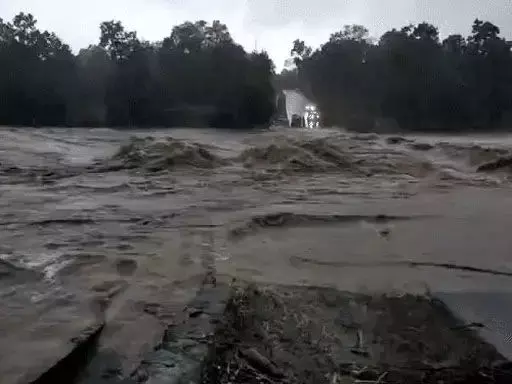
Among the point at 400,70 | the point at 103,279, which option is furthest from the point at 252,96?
the point at 103,279

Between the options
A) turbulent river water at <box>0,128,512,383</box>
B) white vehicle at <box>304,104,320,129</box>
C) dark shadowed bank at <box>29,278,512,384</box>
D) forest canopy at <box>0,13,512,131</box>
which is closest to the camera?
dark shadowed bank at <box>29,278,512,384</box>

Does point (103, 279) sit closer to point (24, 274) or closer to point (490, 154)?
point (24, 274)

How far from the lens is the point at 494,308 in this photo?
2.78 meters

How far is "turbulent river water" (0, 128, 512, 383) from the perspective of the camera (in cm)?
271

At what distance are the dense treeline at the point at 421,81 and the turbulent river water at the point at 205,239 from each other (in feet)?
93.1

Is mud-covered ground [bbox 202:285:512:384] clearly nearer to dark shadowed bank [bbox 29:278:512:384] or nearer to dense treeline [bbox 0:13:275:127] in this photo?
dark shadowed bank [bbox 29:278:512:384]

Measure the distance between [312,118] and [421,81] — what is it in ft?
35.7

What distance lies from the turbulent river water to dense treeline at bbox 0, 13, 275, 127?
92.3 ft

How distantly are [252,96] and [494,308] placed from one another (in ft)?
114

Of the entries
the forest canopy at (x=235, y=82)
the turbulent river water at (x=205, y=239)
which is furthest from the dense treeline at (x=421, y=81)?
the turbulent river water at (x=205, y=239)

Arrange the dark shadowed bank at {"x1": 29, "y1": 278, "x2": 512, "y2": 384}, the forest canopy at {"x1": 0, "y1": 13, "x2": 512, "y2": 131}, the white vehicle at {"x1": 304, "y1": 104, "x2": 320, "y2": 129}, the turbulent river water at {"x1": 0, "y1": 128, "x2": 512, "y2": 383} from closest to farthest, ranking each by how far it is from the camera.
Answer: the dark shadowed bank at {"x1": 29, "y1": 278, "x2": 512, "y2": 384}, the turbulent river water at {"x1": 0, "y1": 128, "x2": 512, "y2": 383}, the forest canopy at {"x1": 0, "y1": 13, "x2": 512, "y2": 131}, the white vehicle at {"x1": 304, "y1": 104, "x2": 320, "y2": 129}

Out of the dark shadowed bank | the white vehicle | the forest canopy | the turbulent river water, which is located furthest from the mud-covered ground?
the white vehicle

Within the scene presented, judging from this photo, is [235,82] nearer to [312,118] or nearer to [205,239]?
[312,118]

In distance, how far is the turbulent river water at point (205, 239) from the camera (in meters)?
2.71
